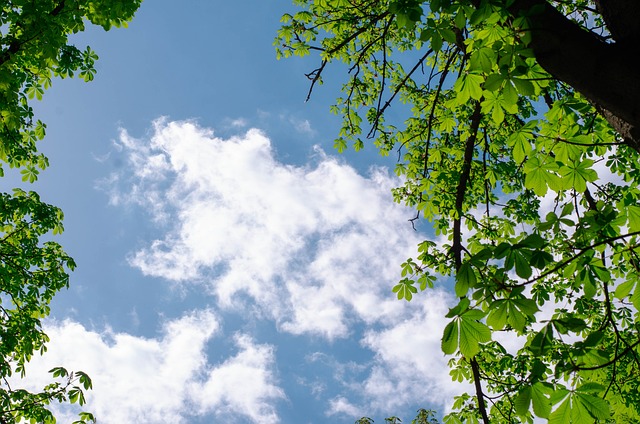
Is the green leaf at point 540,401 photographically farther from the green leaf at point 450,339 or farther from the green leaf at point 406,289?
the green leaf at point 406,289

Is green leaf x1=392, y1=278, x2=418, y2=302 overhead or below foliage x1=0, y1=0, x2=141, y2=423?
below

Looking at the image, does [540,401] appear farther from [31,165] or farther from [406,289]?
[31,165]

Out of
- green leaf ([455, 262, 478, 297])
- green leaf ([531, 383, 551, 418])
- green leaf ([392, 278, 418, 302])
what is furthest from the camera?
green leaf ([392, 278, 418, 302])

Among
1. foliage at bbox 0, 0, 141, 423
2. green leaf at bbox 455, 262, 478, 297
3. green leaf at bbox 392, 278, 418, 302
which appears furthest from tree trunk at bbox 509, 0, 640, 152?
foliage at bbox 0, 0, 141, 423

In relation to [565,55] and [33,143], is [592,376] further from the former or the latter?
[33,143]

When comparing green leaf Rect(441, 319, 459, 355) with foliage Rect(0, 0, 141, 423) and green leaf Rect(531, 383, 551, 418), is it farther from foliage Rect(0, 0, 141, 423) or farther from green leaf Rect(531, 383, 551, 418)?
foliage Rect(0, 0, 141, 423)

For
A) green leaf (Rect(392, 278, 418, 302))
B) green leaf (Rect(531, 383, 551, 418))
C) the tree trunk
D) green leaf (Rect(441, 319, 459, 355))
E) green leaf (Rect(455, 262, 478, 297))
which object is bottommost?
green leaf (Rect(531, 383, 551, 418))

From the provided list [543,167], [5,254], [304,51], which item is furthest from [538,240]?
[5,254]

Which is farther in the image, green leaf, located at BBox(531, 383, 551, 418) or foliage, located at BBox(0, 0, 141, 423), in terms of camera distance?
foliage, located at BBox(0, 0, 141, 423)

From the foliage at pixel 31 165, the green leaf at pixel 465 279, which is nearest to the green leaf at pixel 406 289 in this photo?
the green leaf at pixel 465 279

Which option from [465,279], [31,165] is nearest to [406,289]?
[465,279]

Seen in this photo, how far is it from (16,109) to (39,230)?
167 inches

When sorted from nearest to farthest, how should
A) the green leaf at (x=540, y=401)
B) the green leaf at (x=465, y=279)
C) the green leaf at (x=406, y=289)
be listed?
the green leaf at (x=540, y=401), the green leaf at (x=465, y=279), the green leaf at (x=406, y=289)

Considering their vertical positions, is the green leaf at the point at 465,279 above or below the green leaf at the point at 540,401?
above
